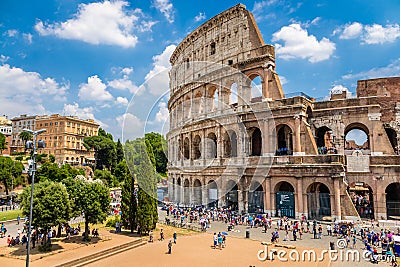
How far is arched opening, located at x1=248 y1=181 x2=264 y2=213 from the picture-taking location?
30033mm

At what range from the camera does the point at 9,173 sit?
163 feet

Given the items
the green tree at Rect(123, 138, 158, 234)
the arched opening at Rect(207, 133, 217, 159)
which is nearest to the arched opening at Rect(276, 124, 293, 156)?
the arched opening at Rect(207, 133, 217, 159)

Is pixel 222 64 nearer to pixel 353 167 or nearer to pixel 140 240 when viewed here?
pixel 353 167

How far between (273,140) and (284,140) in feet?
11.7

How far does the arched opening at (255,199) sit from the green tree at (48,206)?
58.4ft

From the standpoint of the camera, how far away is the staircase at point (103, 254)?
1739cm

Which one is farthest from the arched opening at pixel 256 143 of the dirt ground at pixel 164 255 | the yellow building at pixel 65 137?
the yellow building at pixel 65 137

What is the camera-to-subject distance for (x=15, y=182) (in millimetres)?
51688

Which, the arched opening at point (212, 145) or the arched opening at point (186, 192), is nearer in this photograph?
the arched opening at point (212, 145)

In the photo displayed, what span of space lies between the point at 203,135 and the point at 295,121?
11502mm

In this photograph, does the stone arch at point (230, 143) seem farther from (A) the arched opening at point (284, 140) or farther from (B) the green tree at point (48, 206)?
(B) the green tree at point (48, 206)

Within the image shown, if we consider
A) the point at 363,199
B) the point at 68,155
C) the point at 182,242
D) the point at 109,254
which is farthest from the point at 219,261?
the point at 68,155

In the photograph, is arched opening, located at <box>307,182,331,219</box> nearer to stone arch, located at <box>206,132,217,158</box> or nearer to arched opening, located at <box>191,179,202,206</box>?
stone arch, located at <box>206,132,217,158</box>

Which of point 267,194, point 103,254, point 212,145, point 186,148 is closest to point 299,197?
point 267,194
